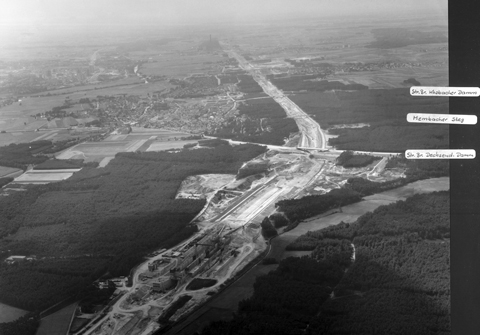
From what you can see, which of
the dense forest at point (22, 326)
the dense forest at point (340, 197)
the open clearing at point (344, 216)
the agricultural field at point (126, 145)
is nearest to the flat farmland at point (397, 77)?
the dense forest at point (340, 197)

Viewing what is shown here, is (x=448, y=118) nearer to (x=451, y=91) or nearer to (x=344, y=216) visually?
(x=451, y=91)

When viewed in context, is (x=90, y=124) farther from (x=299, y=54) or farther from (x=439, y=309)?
(x=439, y=309)

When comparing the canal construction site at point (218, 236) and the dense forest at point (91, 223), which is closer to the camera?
the canal construction site at point (218, 236)

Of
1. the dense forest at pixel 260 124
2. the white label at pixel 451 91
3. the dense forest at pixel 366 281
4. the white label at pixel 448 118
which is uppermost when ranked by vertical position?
the white label at pixel 451 91

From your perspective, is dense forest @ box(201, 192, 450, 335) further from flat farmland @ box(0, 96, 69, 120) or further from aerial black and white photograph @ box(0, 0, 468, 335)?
flat farmland @ box(0, 96, 69, 120)

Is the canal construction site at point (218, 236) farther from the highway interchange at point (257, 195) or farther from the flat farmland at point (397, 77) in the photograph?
the flat farmland at point (397, 77)

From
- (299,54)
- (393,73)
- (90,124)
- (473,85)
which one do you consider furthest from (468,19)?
(90,124)

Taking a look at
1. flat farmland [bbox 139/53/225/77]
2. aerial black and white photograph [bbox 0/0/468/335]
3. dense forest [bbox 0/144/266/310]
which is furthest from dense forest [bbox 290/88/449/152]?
dense forest [bbox 0/144/266/310]
